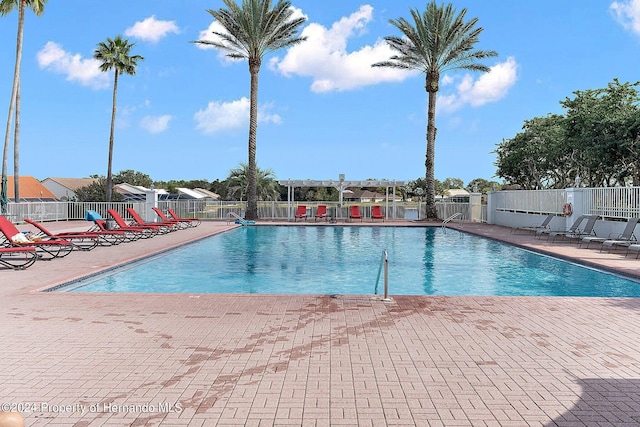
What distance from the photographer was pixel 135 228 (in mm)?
17172

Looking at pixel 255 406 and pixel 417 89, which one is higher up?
pixel 417 89

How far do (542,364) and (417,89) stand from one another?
98.4 ft

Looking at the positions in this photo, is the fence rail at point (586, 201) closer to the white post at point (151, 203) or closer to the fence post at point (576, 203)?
the fence post at point (576, 203)

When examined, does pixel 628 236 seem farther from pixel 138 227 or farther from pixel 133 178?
pixel 133 178

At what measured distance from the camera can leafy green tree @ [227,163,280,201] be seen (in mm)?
51250

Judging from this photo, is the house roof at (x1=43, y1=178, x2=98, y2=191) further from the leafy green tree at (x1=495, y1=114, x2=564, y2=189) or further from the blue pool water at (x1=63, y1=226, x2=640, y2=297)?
the blue pool water at (x1=63, y1=226, x2=640, y2=297)

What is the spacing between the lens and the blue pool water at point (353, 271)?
9.94 metres

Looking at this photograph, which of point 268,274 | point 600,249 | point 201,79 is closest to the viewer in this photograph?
point 268,274

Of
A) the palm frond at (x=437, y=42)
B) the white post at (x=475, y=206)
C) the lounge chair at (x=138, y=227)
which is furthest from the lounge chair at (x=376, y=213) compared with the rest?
the lounge chair at (x=138, y=227)

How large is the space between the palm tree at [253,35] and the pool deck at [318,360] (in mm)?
22455

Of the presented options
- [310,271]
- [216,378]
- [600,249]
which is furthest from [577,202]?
[216,378]

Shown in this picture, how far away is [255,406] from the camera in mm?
3736

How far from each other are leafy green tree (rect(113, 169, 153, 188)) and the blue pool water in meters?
75.0

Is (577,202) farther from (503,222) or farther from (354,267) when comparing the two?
(354,267)
